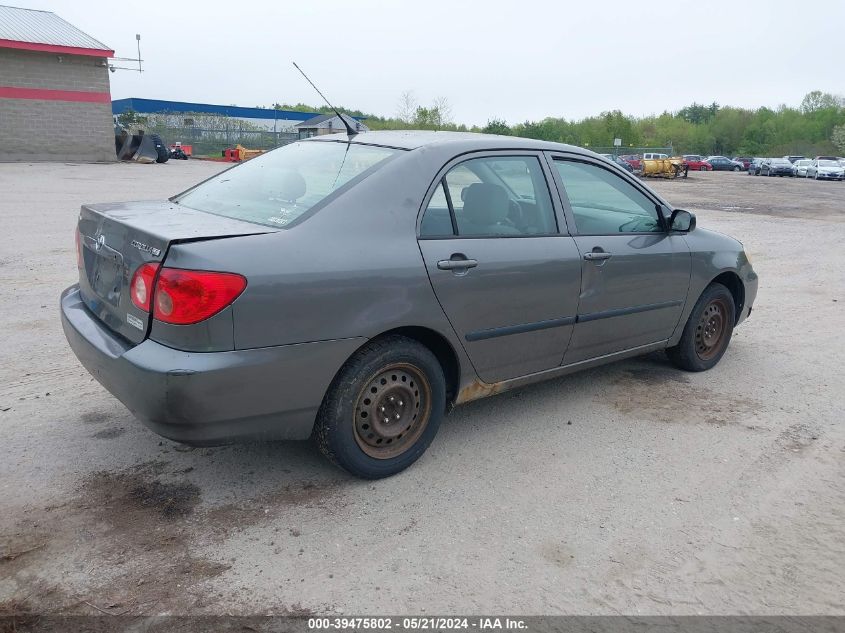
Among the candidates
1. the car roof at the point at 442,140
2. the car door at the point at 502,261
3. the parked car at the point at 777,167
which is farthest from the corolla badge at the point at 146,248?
the parked car at the point at 777,167

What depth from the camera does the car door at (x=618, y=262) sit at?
4219mm

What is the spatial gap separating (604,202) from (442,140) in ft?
4.15

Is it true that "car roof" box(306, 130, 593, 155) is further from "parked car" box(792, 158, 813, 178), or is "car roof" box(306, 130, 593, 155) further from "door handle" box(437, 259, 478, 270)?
"parked car" box(792, 158, 813, 178)

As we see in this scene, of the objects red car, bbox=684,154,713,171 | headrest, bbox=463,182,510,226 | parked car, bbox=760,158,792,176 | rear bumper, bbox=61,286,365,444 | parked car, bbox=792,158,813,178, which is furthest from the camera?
red car, bbox=684,154,713,171

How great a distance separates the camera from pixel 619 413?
4492mm

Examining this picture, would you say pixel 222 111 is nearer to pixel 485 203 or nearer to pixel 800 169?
pixel 800 169

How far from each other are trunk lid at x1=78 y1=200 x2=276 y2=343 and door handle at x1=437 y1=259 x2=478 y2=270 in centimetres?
86

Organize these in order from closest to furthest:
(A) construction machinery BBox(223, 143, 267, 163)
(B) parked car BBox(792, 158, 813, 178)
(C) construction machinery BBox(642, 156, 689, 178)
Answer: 1. (A) construction machinery BBox(223, 143, 267, 163)
2. (C) construction machinery BBox(642, 156, 689, 178)
3. (B) parked car BBox(792, 158, 813, 178)

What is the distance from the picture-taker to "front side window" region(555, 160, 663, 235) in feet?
14.0

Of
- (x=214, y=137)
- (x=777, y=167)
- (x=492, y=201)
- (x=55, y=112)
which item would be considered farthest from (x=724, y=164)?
(x=492, y=201)

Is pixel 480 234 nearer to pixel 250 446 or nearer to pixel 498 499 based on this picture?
→ pixel 498 499

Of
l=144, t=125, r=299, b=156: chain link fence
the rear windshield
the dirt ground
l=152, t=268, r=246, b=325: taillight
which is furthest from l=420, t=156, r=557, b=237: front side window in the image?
l=144, t=125, r=299, b=156: chain link fence

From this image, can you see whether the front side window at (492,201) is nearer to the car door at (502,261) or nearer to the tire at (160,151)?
the car door at (502,261)

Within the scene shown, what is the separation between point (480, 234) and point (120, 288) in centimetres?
177
